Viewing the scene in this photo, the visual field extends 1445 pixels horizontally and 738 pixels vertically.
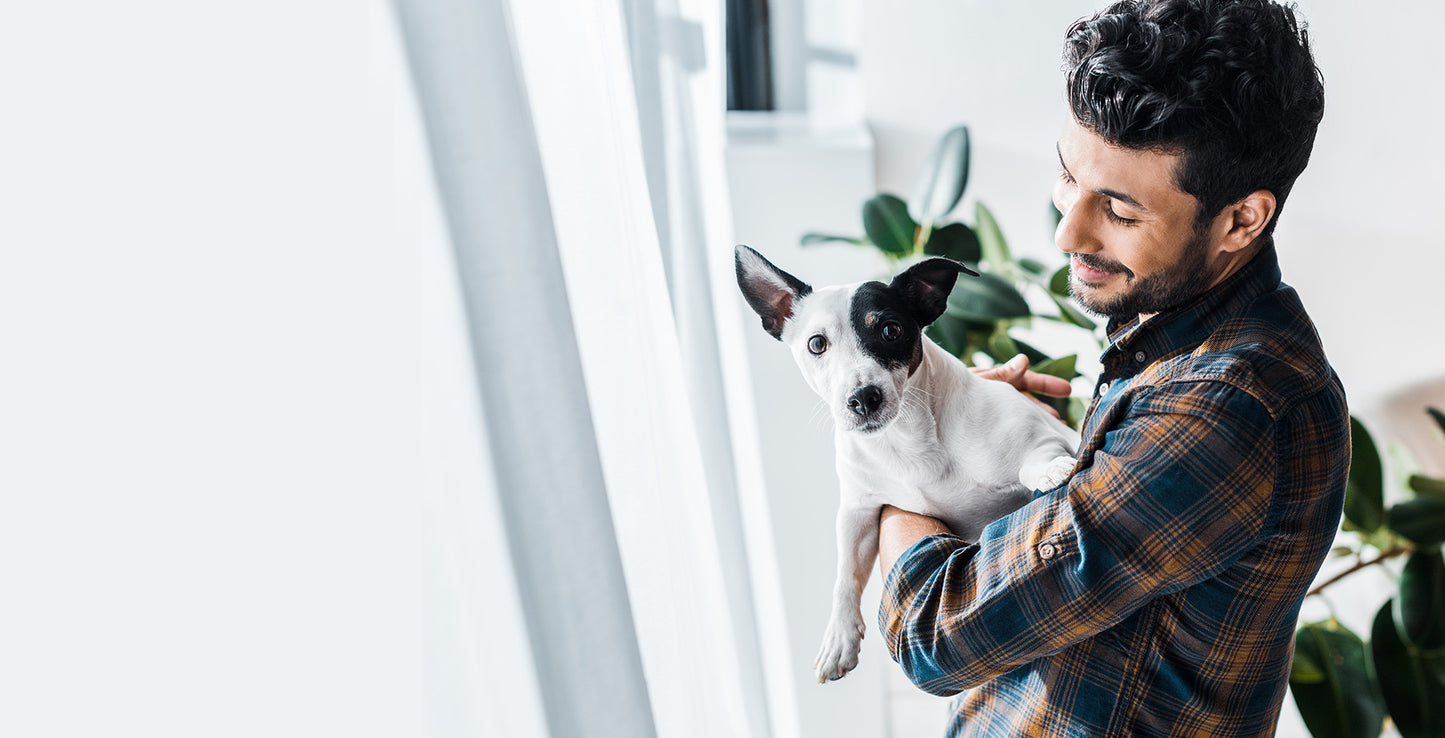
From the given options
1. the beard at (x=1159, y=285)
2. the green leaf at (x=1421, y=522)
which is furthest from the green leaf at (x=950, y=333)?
the green leaf at (x=1421, y=522)

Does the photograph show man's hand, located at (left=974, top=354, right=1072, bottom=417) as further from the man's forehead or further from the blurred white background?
the blurred white background

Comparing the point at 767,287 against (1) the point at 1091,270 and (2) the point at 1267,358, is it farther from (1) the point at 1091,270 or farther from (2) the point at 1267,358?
(2) the point at 1267,358

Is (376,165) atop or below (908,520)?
atop

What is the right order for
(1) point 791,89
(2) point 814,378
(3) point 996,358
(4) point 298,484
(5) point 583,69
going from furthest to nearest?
(1) point 791,89, (3) point 996,358, (2) point 814,378, (5) point 583,69, (4) point 298,484

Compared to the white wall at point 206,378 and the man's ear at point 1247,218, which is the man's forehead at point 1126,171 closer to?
the man's ear at point 1247,218

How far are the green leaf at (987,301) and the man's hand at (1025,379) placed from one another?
0.11 m

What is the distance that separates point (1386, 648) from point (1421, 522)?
21 cm

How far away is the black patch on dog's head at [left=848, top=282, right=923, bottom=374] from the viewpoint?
0.74m

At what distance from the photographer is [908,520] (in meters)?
0.81

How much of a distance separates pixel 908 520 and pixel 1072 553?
0.61 ft

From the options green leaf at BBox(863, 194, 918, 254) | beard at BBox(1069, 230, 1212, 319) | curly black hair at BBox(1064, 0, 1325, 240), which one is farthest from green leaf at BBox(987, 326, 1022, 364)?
curly black hair at BBox(1064, 0, 1325, 240)

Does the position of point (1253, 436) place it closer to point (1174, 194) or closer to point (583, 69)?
point (1174, 194)

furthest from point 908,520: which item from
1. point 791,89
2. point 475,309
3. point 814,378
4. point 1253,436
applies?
point 791,89

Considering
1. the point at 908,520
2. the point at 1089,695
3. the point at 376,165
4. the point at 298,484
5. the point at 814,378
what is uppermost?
the point at 376,165
